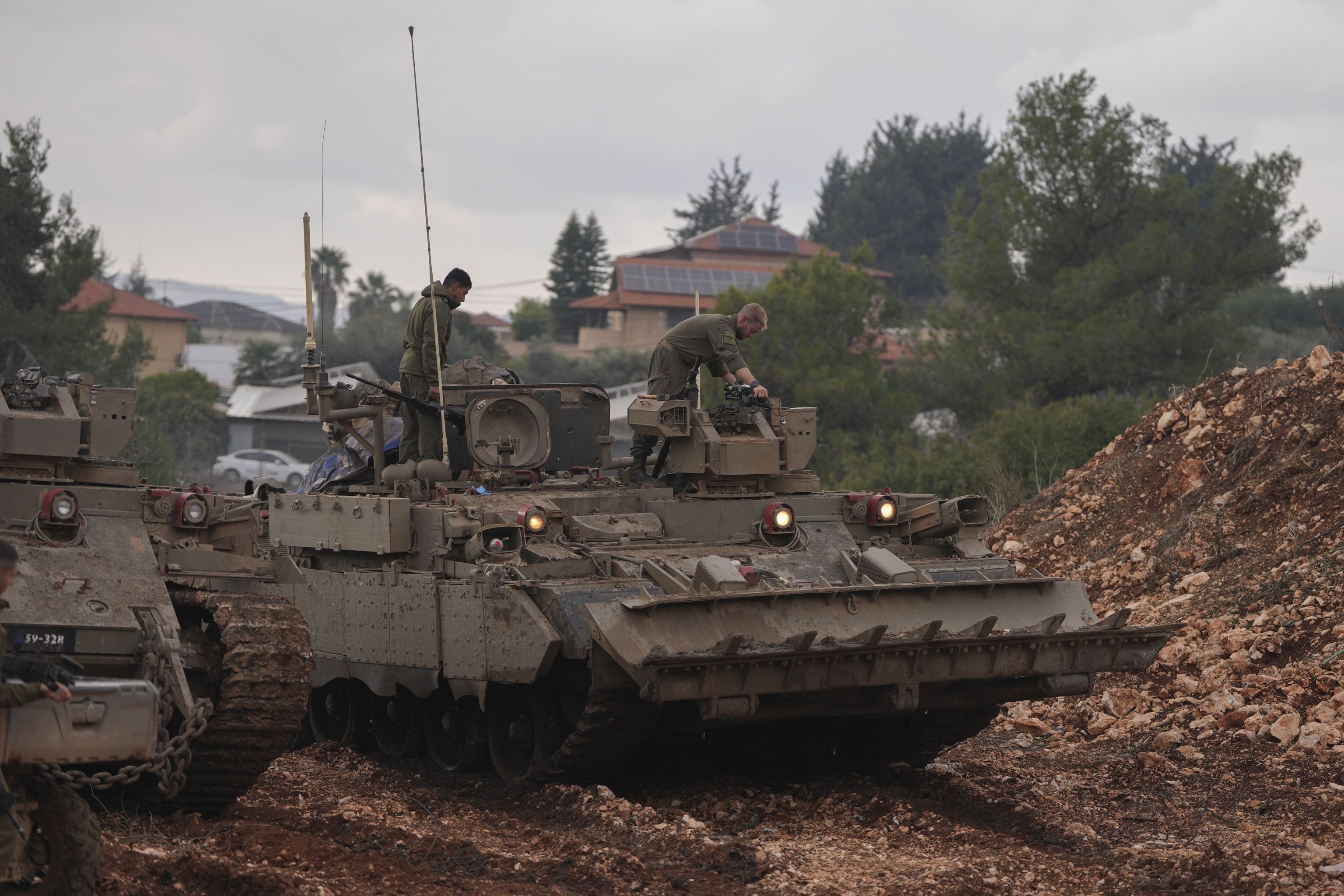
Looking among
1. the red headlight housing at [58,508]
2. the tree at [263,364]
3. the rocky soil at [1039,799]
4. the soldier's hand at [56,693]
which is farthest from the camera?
the tree at [263,364]

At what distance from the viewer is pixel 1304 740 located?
9914 mm

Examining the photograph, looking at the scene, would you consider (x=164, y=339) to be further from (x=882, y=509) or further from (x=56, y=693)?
(x=56, y=693)

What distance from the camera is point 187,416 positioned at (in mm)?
42094

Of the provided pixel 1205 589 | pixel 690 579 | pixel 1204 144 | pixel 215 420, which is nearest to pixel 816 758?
pixel 690 579

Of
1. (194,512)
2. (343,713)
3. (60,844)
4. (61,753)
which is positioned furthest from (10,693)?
(343,713)

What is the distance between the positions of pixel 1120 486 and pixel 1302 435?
240 cm

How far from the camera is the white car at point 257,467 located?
42406 mm

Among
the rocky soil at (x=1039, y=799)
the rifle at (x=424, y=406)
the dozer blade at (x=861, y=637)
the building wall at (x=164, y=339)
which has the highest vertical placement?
the building wall at (x=164, y=339)

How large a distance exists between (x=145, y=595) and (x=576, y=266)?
60.7 m

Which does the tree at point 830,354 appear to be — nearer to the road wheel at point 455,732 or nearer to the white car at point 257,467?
the white car at point 257,467

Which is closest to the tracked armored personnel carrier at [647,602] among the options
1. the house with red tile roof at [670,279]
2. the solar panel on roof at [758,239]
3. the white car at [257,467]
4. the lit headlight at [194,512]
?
the lit headlight at [194,512]

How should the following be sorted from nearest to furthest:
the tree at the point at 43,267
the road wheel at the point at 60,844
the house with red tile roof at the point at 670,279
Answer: the road wheel at the point at 60,844 → the tree at the point at 43,267 → the house with red tile roof at the point at 670,279

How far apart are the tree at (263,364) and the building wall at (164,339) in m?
3.78

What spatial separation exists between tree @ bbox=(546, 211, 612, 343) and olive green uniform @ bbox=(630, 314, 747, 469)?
55.6 meters
